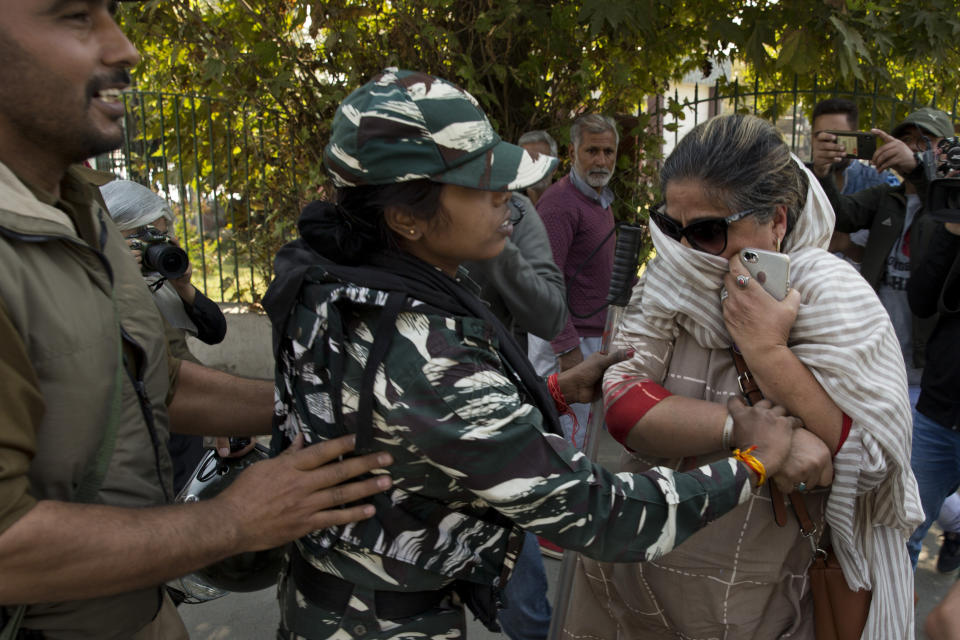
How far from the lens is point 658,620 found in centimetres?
183

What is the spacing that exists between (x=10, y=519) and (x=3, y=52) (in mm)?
711

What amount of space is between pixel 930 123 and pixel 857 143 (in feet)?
1.13

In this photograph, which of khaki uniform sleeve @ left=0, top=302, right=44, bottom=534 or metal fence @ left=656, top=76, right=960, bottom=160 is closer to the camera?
khaki uniform sleeve @ left=0, top=302, right=44, bottom=534

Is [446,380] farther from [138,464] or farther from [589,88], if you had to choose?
[589,88]

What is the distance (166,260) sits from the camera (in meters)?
3.01

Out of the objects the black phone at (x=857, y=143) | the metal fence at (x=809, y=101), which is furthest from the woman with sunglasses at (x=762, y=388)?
the metal fence at (x=809, y=101)

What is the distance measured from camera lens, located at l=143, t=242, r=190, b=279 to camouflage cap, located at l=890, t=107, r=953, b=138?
328cm

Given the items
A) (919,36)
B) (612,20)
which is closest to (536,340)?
(612,20)

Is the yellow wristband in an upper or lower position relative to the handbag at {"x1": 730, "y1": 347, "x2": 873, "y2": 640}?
upper

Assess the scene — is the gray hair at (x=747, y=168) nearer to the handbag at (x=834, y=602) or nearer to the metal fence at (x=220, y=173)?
the handbag at (x=834, y=602)

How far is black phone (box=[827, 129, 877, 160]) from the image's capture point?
3867mm

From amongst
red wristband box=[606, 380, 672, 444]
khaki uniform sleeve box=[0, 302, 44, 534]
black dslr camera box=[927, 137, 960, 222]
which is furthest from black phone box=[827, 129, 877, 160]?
khaki uniform sleeve box=[0, 302, 44, 534]

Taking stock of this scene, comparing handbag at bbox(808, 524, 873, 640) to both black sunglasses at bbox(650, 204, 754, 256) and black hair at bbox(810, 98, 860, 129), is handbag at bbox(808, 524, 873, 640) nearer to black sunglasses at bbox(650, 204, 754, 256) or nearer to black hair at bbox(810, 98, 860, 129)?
black sunglasses at bbox(650, 204, 754, 256)

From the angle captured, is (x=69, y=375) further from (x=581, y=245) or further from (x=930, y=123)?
(x=930, y=123)
